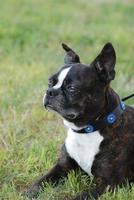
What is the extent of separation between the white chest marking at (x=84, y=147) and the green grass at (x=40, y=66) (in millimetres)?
202

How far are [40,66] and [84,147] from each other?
12.1 feet

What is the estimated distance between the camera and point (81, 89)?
503 centimetres

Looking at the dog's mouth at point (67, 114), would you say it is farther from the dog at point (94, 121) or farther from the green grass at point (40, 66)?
the green grass at point (40, 66)

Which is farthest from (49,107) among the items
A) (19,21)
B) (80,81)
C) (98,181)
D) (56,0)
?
(56,0)

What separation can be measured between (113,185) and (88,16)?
7432 mm

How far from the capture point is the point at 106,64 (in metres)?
5.12

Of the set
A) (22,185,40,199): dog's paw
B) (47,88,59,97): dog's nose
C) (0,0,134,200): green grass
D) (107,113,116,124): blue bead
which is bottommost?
(0,0,134,200): green grass

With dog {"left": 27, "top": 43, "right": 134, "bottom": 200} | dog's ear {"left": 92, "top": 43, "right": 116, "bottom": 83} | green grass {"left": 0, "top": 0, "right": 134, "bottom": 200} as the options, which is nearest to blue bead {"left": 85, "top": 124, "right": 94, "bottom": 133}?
dog {"left": 27, "top": 43, "right": 134, "bottom": 200}

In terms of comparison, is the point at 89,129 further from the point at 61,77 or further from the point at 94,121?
the point at 61,77

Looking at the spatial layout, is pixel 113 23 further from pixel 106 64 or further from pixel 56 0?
pixel 106 64

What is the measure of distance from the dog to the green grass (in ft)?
0.45

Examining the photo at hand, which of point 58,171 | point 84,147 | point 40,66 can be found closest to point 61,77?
point 84,147

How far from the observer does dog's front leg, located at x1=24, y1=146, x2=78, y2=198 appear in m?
5.42

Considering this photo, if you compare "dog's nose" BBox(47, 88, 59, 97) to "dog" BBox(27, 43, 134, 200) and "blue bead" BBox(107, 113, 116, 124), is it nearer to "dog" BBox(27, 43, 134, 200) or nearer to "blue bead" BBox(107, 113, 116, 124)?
"dog" BBox(27, 43, 134, 200)
